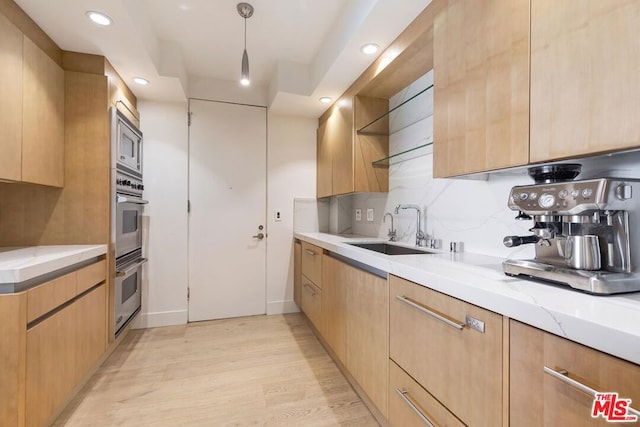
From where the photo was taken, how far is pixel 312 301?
2.59m

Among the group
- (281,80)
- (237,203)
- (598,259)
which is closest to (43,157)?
(237,203)

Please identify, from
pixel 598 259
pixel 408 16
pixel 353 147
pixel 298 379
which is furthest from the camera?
pixel 353 147

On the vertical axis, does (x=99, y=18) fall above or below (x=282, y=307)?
above

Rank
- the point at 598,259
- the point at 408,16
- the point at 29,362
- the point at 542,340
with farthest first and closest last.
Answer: the point at 408,16 → the point at 29,362 → the point at 598,259 → the point at 542,340

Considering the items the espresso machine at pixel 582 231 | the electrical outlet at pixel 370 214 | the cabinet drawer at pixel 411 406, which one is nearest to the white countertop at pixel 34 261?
the cabinet drawer at pixel 411 406

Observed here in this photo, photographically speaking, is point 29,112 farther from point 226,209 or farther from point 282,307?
point 282,307

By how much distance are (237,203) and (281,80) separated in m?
1.35

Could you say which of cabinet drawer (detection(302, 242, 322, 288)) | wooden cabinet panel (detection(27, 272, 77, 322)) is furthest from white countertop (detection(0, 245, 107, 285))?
cabinet drawer (detection(302, 242, 322, 288))

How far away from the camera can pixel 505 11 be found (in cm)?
107

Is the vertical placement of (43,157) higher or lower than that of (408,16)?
lower

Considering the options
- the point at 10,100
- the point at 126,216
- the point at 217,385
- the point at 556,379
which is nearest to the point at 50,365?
the point at 217,385

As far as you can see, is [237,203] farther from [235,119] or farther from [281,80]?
[281,80]

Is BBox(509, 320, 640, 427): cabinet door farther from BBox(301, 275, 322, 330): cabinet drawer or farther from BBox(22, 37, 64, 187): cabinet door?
BBox(22, 37, 64, 187): cabinet door

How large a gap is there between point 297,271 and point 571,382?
8.87 feet
